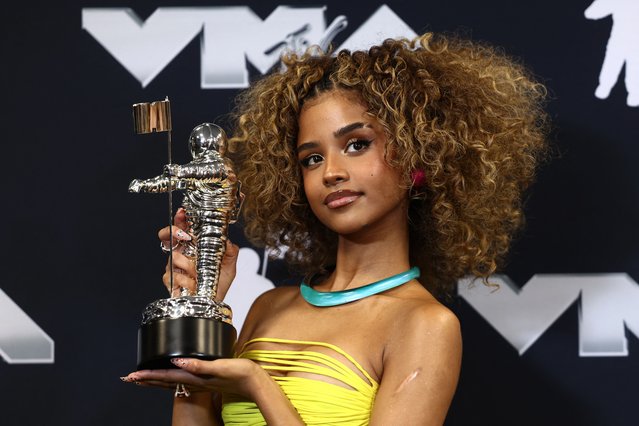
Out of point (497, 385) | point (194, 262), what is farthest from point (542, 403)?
point (194, 262)

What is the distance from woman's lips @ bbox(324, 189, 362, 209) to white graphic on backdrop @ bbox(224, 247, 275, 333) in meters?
0.54

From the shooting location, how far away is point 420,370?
168cm

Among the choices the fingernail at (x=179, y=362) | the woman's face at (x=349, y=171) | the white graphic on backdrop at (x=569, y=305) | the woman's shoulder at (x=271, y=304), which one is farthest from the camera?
the white graphic on backdrop at (x=569, y=305)

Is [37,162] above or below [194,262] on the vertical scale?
above

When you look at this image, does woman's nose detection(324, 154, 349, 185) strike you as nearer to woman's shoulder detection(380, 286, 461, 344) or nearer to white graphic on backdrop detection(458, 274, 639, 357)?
woman's shoulder detection(380, 286, 461, 344)

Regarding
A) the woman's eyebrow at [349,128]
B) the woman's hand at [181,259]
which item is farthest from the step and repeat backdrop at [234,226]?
the woman's eyebrow at [349,128]

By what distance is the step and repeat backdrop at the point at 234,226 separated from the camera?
224 cm

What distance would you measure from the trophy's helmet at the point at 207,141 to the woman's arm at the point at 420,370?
1.36ft

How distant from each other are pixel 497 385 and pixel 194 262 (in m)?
0.75

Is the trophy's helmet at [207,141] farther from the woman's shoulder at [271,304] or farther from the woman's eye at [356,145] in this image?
the woman's shoulder at [271,304]

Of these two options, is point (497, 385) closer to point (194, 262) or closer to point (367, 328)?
point (367, 328)

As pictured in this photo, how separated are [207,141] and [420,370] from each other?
0.50 meters

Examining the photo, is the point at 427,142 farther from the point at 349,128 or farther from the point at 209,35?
the point at 209,35

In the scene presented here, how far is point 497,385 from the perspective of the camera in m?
2.25
